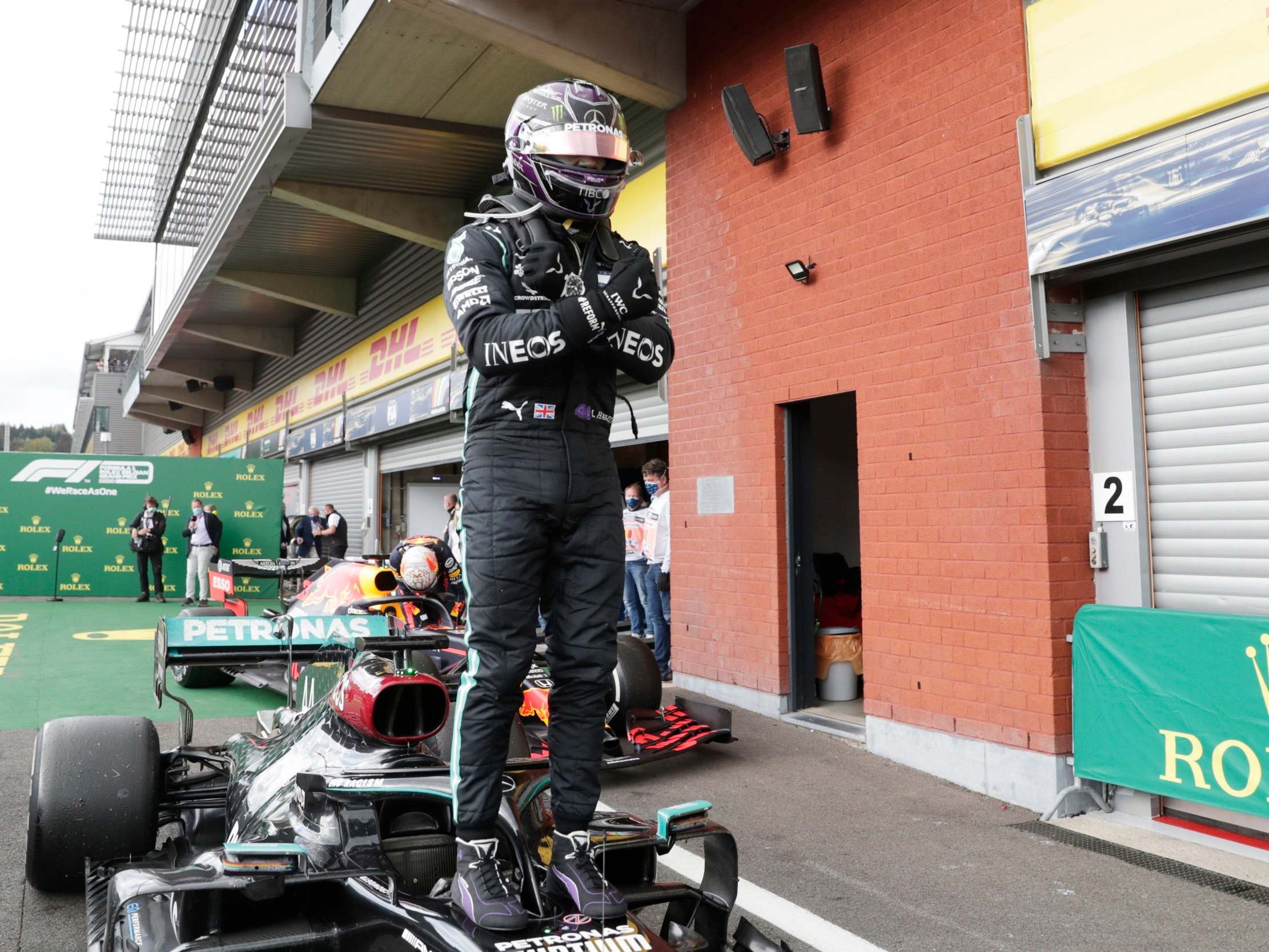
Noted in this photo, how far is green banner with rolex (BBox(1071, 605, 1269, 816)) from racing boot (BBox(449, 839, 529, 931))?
3.11m

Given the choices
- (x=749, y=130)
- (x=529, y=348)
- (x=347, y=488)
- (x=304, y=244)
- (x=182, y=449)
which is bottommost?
(x=529, y=348)

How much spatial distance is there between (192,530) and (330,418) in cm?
459

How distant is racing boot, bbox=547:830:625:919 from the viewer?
221 centimetres

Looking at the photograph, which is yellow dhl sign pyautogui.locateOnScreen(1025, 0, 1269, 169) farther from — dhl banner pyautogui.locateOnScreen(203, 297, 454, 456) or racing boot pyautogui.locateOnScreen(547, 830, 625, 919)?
dhl banner pyautogui.locateOnScreen(203, 297, 454, 456)

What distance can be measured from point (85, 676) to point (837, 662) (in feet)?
20.5

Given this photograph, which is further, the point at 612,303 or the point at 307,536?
Result: the point at 307,536

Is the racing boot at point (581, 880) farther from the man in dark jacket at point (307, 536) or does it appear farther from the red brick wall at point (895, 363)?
the man in dark jacket at point (307, 536)

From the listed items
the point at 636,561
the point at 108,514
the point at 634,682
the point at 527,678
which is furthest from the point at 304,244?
the point at 527,678

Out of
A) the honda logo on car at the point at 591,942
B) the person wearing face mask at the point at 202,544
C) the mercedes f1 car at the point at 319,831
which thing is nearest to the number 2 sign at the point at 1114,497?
the mercedes f1 car at the point at 319,831

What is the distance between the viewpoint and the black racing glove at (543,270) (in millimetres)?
2445

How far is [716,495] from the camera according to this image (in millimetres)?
7512

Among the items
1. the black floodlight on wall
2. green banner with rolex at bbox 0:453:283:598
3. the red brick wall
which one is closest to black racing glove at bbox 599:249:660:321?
the red brick wall

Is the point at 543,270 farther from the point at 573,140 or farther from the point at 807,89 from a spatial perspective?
the point at 807,89

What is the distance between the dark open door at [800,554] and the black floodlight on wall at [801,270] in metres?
0.88
